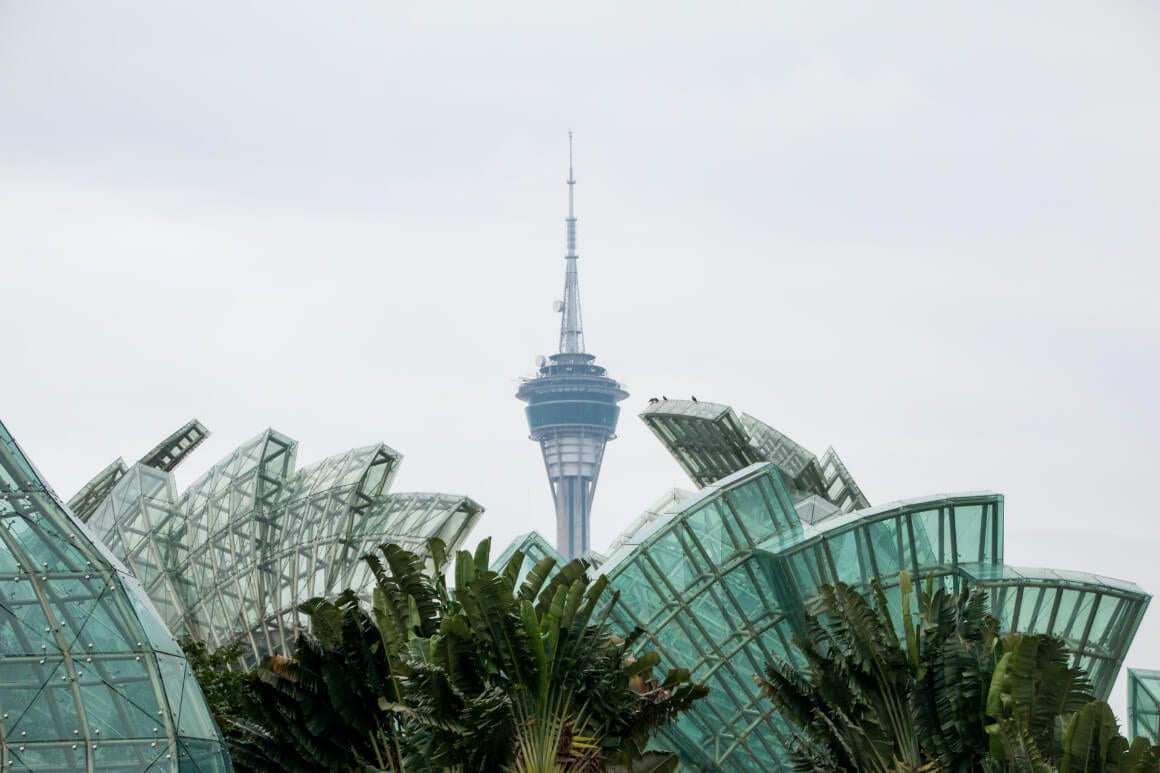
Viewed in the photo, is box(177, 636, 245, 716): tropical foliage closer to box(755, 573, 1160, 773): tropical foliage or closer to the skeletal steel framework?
box(755, 573, 1160, 773): tropical foliage

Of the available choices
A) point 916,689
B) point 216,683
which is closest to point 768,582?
point 916,689

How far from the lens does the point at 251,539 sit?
8244cm

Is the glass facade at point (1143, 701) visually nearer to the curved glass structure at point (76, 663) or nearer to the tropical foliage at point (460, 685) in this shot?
the tropical foliage at point (460, 685)

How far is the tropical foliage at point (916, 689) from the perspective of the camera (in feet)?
132

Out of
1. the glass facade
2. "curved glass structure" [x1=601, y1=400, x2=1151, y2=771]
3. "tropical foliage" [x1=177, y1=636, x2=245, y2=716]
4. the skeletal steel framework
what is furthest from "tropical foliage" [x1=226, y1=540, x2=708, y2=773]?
the skeletal steel framework

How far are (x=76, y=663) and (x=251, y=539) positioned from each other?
49.4 meters

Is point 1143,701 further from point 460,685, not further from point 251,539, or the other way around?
point 251,539

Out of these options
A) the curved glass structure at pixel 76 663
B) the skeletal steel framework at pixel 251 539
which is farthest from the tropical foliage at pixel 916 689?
the skeletal steel framework at pixel 251 539

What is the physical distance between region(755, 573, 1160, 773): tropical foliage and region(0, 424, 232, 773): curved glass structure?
51.9ft

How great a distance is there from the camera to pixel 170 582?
83.1 meters

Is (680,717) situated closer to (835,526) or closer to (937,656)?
(835,526)

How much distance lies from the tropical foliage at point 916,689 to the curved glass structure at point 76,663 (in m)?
15.8

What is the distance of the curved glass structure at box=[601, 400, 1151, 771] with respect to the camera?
5228 cm

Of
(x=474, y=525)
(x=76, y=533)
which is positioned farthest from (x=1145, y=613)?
(x=474, y=525)
